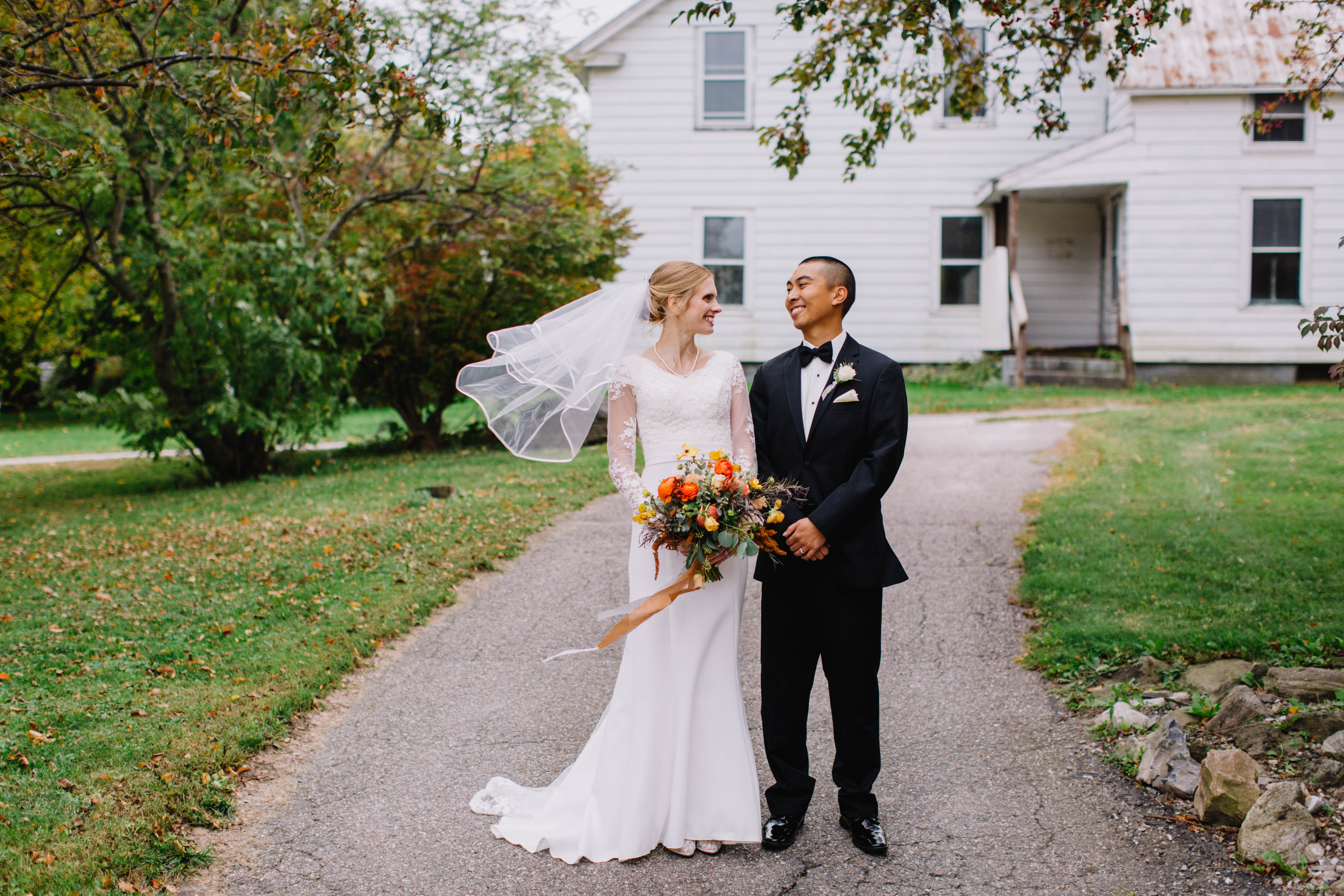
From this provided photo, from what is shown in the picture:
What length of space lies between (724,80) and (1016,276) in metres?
6.66

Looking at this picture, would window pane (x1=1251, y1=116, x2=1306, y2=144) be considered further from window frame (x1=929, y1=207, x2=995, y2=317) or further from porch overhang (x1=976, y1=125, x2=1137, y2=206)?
window frame (x1=929, y1=207, x2=995, y2=317)

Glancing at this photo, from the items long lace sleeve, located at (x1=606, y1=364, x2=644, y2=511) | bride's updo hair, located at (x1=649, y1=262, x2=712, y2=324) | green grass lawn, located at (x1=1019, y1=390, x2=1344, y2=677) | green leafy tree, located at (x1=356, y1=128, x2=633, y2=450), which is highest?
green leafy tree, located at (x1=356, y1=128, x2=633, y2=450)

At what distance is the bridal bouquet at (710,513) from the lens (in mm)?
3654

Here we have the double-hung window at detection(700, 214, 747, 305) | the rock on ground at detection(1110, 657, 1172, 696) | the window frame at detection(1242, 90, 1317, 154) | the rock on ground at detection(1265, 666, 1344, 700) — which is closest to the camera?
the rock on ground at detection(1265, 666, 1344, 700)

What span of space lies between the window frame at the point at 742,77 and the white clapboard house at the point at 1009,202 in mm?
38

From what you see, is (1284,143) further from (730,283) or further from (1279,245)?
(730,283)

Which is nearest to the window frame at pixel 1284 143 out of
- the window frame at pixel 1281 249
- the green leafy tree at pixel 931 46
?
the window frame at pixel 1281 249

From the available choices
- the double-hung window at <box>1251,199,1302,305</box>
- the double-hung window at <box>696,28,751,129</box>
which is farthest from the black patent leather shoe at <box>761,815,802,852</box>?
the double-hung window at <box>1251,199,1302,305</box>

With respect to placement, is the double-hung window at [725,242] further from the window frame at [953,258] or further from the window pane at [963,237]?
the window pane at [963,237]

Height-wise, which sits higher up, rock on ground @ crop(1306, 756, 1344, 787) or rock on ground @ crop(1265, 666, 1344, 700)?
rock on ground @ crop(1265, 666, 1344, 700)

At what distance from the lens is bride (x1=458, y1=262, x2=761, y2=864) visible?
12.9ft

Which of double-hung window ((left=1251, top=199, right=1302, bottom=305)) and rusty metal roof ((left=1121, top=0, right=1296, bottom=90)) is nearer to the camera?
rusty metal roof ((left=1121, top=0, right=1296, bottom=90))

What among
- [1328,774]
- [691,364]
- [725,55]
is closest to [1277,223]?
[725,55]

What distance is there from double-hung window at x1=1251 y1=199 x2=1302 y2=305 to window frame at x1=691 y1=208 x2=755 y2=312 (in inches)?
356
